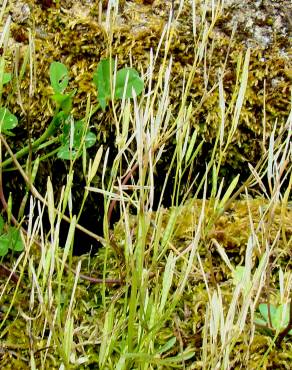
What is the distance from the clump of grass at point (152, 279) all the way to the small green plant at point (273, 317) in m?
0.02

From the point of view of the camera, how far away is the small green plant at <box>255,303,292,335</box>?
1.04m

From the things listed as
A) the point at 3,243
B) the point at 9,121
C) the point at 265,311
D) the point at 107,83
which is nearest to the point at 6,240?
the point at 3,243

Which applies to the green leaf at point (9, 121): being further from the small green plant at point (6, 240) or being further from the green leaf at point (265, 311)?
the green leaf at point (265, 311)

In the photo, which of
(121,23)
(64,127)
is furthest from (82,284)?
(121,23)

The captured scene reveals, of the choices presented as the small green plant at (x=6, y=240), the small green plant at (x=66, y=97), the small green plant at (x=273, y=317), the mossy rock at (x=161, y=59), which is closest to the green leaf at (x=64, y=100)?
the small green plant at (x=66, y=97)

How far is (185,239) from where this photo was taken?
127cm

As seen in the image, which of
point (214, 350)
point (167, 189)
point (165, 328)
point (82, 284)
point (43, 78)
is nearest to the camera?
point (214, 350)

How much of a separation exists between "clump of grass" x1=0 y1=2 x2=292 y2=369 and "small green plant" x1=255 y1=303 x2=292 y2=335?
0.05ft

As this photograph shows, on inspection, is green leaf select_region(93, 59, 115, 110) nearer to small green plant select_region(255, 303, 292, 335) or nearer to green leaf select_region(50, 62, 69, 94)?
green leaf select_region(50, 62, 69, 94)

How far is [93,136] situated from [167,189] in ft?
0.91

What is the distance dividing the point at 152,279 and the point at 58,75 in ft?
1.41

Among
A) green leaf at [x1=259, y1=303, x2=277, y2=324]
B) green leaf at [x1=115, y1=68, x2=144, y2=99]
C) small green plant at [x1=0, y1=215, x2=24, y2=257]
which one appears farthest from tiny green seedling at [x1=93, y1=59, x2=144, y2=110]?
green leaf at [x1=259, y1=303, x2=277, y2=324]

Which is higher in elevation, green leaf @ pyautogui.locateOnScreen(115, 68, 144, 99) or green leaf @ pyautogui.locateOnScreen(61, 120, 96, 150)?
green leaf @ pyautogui.locateOnScreen(115, 68, 144, 99)

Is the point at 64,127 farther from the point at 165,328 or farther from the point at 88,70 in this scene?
the point at 165,328
